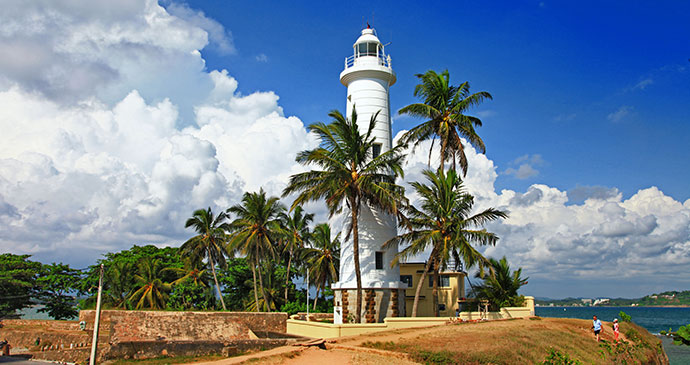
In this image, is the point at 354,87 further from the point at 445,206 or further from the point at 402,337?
the point at 402,337

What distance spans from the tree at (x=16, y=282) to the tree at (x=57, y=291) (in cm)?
68

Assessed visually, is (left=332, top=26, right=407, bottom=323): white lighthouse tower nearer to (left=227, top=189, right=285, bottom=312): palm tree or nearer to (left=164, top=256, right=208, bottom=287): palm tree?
(left=227, top=189, right=285, bottom=312): palm tree

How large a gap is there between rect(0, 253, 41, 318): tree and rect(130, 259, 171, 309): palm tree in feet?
29.5

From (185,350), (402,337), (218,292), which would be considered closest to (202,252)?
(218,292)

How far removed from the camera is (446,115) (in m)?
27.2

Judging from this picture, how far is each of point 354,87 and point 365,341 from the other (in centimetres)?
1473

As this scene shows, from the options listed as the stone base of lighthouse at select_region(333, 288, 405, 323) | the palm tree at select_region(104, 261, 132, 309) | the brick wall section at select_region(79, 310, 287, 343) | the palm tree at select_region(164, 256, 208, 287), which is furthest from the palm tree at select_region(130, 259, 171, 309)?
the stone base of lighthouse at select_region(333, 288, 405, 323)

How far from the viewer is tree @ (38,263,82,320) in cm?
Answer: 4347

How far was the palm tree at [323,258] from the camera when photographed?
3794cm

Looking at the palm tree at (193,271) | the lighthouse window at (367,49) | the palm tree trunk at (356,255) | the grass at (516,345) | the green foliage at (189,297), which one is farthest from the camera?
the palm tree at (193,271)

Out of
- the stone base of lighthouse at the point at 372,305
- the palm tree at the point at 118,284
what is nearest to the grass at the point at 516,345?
the stone base of lighthouse at the point at 372,305

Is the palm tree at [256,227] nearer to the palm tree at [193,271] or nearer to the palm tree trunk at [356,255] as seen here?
the palm tree at [193,271]

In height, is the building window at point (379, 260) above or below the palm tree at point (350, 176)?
below

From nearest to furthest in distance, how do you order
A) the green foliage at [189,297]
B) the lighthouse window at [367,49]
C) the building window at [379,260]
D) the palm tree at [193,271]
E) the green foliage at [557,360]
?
the green foliage at [557,360] < the building window at [379,260] < the lighthouse window at [367,49] < the green foliage at [189,297] < the palm tree at [193,271]
